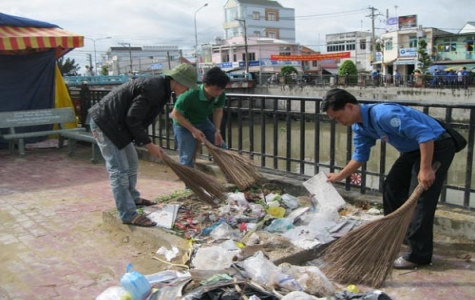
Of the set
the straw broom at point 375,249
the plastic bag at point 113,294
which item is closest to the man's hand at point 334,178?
the straw broom at point 375,249

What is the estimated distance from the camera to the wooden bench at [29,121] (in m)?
7.60

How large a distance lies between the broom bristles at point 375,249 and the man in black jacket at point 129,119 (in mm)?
1701

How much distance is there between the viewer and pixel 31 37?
7.90 m

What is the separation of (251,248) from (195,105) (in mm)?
1790

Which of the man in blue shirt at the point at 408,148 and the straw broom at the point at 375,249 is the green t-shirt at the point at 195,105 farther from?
the straw broom at the point at 375,249

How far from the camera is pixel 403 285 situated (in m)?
2.89

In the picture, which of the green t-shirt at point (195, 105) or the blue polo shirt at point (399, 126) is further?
the green t-shirt at point (195, 105)

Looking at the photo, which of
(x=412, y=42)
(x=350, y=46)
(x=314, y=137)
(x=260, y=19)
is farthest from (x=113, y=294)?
(x=260, y=19)

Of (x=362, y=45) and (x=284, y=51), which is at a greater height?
(x=362, y=45)

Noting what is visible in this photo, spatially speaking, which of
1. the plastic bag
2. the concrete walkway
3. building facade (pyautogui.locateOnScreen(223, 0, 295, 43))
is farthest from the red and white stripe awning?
building facade (pyautogui.locateOnScreen(223, 0, 295, 43))

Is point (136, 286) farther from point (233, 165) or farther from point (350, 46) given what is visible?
point (350, 46)

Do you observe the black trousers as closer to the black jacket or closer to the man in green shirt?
the man in green shirt

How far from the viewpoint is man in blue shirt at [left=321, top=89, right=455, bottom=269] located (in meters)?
2.77

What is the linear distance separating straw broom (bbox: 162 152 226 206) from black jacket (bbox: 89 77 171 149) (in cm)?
50
